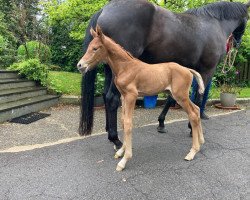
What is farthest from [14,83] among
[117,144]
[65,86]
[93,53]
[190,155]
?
[190,155]

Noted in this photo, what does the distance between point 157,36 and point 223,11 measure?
1.69 m

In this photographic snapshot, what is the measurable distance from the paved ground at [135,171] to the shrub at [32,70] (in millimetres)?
2670

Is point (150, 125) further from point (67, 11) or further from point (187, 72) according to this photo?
point (67, 11)

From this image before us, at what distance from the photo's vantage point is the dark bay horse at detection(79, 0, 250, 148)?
4.16 metres

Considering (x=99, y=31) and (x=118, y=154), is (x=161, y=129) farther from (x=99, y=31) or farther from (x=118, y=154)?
(x=99, y=31)

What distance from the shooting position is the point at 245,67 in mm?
13211

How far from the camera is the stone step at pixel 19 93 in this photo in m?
6.38

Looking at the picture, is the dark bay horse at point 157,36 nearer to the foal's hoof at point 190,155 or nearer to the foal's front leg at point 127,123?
the foal's front leg at point 127,123

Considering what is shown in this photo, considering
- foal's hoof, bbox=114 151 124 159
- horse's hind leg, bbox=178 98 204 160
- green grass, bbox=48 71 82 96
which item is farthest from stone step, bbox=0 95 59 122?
horse's hind leg, bbox=178 98 204 160

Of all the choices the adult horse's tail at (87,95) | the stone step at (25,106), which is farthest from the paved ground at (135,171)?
the stone step at (25,106)

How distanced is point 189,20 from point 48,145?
2.94 m

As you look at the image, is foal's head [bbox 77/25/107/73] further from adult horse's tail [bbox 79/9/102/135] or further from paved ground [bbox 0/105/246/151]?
paved ground [bbox 0/105/246/151]

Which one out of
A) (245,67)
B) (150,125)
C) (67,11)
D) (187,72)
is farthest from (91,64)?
(245,67)

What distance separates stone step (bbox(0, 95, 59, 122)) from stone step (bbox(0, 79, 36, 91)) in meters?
0.45
